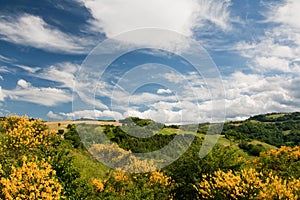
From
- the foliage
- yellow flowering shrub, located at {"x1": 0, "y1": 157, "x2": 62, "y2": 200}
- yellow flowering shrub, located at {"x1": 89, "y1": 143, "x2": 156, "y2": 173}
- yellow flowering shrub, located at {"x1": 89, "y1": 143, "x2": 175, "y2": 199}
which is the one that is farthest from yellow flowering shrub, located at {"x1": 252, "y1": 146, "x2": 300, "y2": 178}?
yellow flowering shrub, located at {"x1": 0, "y1": 157, "x2": 62, "y2": 200}

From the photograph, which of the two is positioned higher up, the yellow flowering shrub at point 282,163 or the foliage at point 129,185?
the yellow flowering shrub at point 282,163

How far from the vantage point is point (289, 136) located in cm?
12094

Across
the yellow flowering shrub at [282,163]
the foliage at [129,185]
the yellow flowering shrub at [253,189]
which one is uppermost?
the yellow flowering shrub at [282,163]

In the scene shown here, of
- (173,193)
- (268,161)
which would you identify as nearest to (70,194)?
(173,193)

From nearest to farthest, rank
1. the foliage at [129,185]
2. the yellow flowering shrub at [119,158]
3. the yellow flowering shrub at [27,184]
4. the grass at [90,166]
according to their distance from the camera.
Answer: the yellow flowering shrub at [27,184] → the foliage at [129,185] → the grass at [90,166] → the yellow flowering shrub at [119,158]

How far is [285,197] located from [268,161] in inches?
481

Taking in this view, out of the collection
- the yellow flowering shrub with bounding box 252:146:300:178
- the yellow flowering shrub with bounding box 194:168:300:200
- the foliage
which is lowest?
the foliage

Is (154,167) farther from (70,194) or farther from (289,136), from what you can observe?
(289,136)

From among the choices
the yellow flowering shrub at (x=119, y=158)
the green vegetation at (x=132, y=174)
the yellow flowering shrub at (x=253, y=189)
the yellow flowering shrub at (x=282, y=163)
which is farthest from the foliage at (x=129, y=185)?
the yellow flowering shrub at (x=282, y=163)

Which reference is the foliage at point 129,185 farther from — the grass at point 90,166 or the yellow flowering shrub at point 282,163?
the yellow flowering shrub at point 282,163

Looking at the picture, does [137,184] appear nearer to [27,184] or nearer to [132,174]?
[132,174]

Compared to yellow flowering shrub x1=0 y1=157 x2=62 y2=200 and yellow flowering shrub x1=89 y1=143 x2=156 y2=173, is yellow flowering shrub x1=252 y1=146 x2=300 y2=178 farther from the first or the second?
yellow flowering shrub x1=0 y1=157 x2=62 y2=200

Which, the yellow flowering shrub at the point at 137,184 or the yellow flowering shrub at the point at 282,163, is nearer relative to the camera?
the yellow flowering shrub at the point at 137,184

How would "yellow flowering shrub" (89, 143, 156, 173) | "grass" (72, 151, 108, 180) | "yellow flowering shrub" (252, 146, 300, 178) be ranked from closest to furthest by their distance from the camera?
"yellow flowering shrub" (252, 146, 300, 178), "grass" (72, 151, 108, 180), "yellow flowering shrub" (89, 143, 156, 173)
